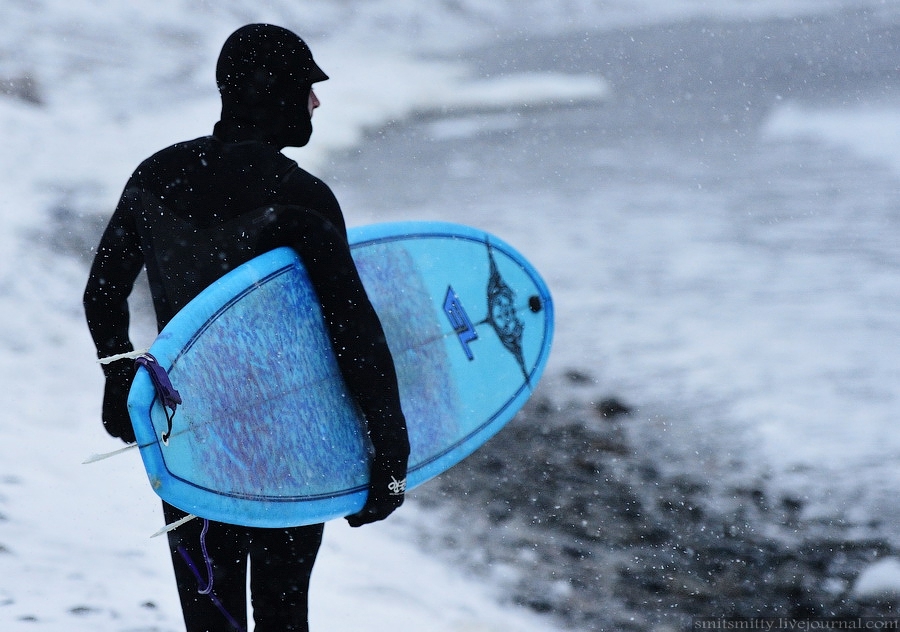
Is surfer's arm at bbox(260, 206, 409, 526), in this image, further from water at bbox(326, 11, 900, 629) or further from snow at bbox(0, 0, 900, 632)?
water at bbox(326, 11, 900, 629)

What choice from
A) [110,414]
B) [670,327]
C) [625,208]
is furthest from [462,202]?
[110,414]

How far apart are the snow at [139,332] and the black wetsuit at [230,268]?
2.38 ft

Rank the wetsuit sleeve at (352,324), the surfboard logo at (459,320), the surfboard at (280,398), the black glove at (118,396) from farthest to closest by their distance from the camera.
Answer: the surfboard logo at (459,320)
the black glove at (118,396)
the surfboard at (280,398)
the wetsuit sleeve at (352,324)

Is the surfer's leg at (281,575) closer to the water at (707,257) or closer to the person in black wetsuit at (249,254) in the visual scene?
the person in black wetsuit at (249,254)

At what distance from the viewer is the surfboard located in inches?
68.8

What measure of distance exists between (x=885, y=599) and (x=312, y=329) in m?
1.93

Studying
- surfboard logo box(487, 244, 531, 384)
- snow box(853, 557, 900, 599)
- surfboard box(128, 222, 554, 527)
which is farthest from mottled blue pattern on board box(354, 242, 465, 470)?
snow box(853, 557, 900, 599)

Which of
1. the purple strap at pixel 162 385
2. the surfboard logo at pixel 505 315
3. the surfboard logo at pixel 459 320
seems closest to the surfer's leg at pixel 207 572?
the purple strap at pixel 162 385

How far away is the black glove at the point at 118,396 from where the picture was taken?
1.85 metres

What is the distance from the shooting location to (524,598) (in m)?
2.77

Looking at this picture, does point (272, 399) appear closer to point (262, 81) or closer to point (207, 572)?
point (207, 572)

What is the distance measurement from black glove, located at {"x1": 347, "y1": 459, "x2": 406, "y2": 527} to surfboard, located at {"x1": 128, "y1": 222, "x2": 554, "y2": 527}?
150 millimetres

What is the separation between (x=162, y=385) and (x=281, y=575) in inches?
17.6

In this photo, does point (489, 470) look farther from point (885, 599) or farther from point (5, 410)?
point (5, 410)
